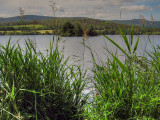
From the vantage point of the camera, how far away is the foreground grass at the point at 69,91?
159cm

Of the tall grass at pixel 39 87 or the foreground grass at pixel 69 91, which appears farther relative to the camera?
the tall grass at pixel 39 87

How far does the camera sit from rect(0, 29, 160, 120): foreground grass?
1593 mm

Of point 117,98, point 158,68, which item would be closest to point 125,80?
point 117,98

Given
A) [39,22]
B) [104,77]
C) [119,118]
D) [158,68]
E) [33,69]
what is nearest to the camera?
[119,118]

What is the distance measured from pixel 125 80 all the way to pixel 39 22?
4.65 ft

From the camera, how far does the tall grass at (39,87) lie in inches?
71.8

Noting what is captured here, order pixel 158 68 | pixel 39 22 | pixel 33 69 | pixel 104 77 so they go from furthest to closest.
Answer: pixel 39 22, pixel 158 68, pixel 33 69, pixel 104 77

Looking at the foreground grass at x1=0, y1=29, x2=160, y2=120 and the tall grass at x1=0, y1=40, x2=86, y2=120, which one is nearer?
the foreground grass at x1=0, y1=29, x2=160, y2=120

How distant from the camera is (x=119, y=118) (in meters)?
1.61

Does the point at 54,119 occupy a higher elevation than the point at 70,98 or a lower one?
lower

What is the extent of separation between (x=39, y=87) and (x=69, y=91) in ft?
1.20

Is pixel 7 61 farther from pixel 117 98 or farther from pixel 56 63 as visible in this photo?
pixel 117 98

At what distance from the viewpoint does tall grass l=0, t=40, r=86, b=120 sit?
1.82 m

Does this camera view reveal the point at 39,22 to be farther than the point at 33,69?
Yes
